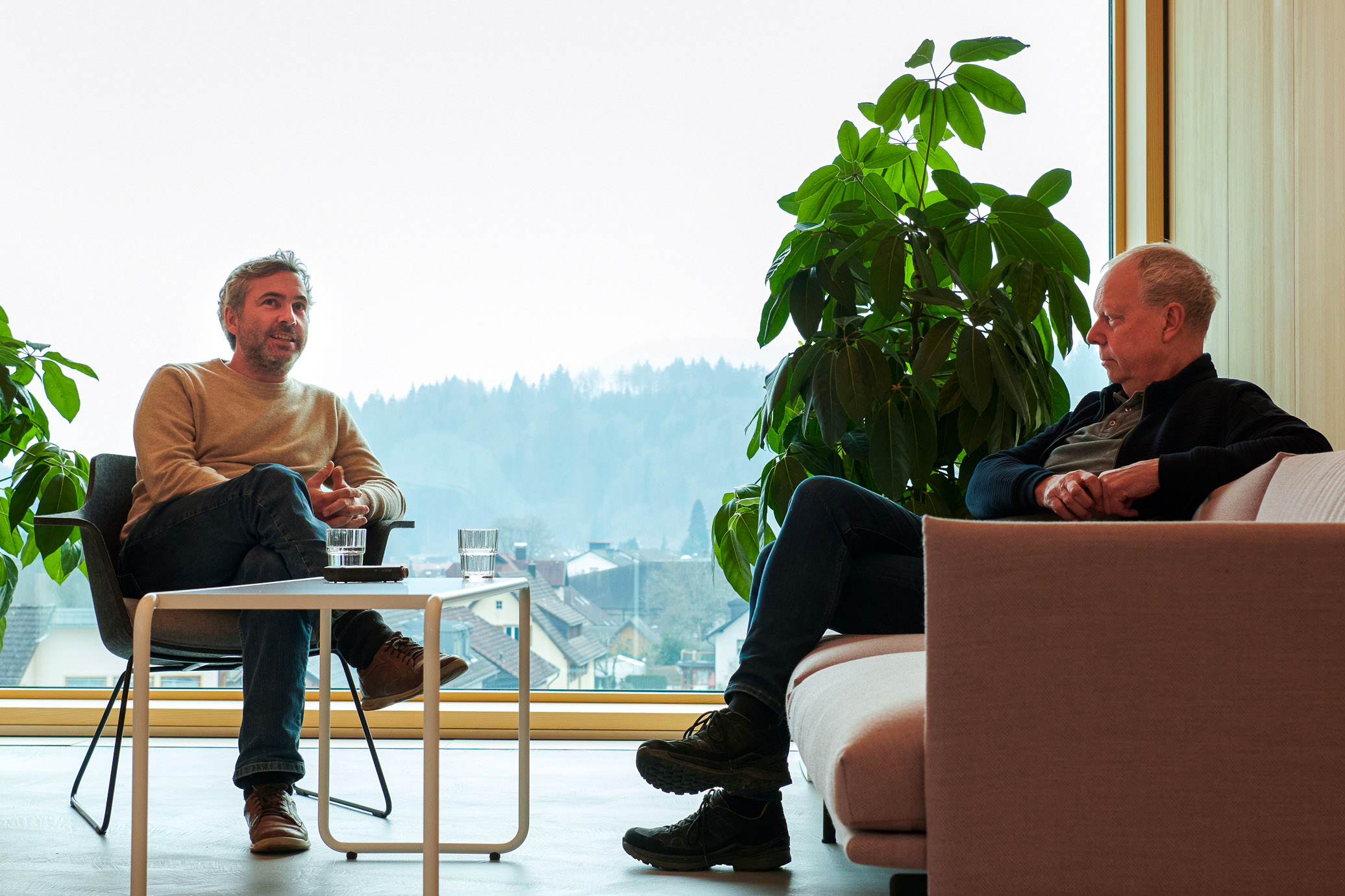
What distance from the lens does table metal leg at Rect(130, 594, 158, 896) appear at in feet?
4.40

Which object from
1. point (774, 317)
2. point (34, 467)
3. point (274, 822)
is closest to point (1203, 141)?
point (774, 317)

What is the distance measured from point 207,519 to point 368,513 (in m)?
0.33

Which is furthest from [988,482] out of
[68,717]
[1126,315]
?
[68,717]

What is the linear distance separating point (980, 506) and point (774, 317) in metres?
0.76

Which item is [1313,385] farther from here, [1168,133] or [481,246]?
[481,246]

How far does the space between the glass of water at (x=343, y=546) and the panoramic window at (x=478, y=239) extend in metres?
1.80

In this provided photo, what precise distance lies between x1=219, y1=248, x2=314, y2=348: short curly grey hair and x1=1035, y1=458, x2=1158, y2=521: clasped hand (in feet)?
5.95

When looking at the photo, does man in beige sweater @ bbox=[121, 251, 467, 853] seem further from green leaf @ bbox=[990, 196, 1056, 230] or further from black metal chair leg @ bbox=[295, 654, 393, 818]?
green leaf @ bbox=[990, 196, 1056, 230]

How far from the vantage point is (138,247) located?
12.0ft

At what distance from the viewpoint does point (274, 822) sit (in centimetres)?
195

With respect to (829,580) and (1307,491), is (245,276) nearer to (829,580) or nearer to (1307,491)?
(829,580)

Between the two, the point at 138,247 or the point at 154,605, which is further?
the point at 138,247

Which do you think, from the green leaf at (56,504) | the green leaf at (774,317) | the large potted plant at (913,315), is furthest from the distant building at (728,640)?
the green leaf at (56,504)

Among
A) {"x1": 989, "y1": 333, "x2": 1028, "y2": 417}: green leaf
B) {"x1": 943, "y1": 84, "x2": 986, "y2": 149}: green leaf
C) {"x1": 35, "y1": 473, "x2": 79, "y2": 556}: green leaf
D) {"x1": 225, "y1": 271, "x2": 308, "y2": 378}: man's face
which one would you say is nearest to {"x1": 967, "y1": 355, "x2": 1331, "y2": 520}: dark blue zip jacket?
{"x1": 989, "y1": 333, "x2": 1028, "y2": 417}: green leaf
